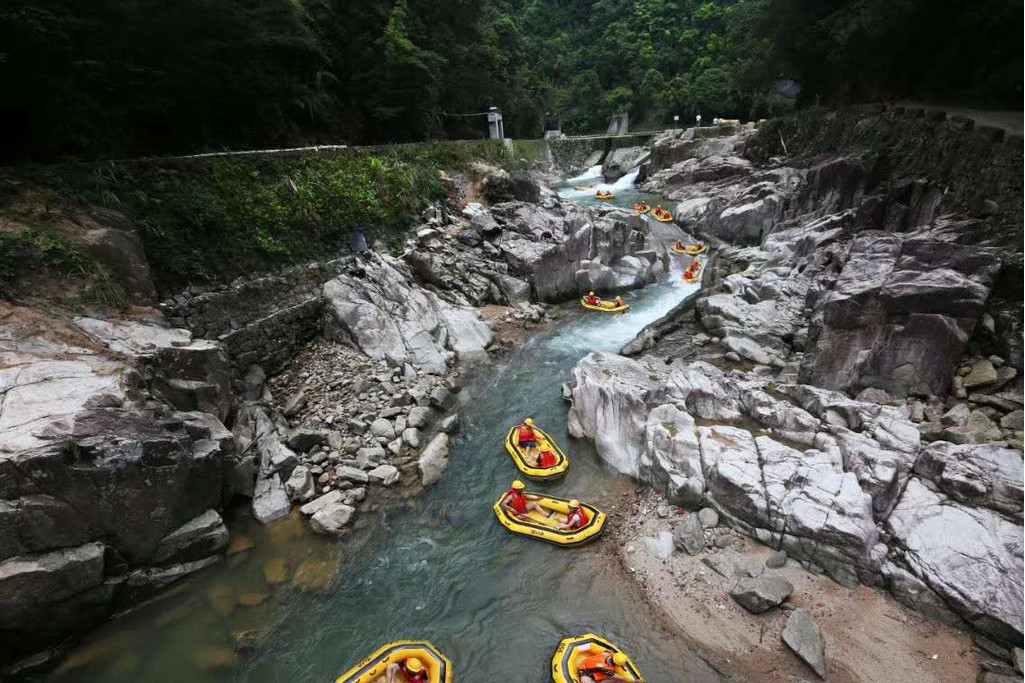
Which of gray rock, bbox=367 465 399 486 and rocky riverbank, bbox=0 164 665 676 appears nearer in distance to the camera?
rocky riverbank, bbox=0 164 665 676

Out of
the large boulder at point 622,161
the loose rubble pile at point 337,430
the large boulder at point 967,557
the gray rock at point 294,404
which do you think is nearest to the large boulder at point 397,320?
the loose rubble pile at point 337,430

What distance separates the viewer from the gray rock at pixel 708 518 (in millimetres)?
8773

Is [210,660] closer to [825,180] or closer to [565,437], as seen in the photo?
[565,437]

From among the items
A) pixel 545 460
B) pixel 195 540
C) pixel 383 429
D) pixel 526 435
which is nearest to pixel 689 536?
pixel 545 460

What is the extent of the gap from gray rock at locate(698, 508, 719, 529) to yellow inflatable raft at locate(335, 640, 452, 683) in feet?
16.8

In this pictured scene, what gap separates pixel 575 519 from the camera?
9.20 metres

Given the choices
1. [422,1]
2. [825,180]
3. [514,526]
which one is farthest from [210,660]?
[422,1]

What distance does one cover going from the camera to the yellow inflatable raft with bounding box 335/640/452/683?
6688mm

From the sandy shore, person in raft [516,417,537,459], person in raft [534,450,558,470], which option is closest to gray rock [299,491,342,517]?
person in raft [516,417,537,459]

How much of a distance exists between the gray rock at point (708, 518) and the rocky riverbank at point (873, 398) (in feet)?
0.64

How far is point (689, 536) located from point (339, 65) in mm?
23160

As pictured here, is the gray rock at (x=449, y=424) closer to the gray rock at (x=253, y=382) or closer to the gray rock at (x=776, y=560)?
the gray rock at (x=253, y=382)

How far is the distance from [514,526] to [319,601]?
369 cm

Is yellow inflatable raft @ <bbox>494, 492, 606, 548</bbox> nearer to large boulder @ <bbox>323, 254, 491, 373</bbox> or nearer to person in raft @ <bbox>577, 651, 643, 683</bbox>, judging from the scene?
person in raft @ <bbox>577, 651, 643, 683</bbox>
